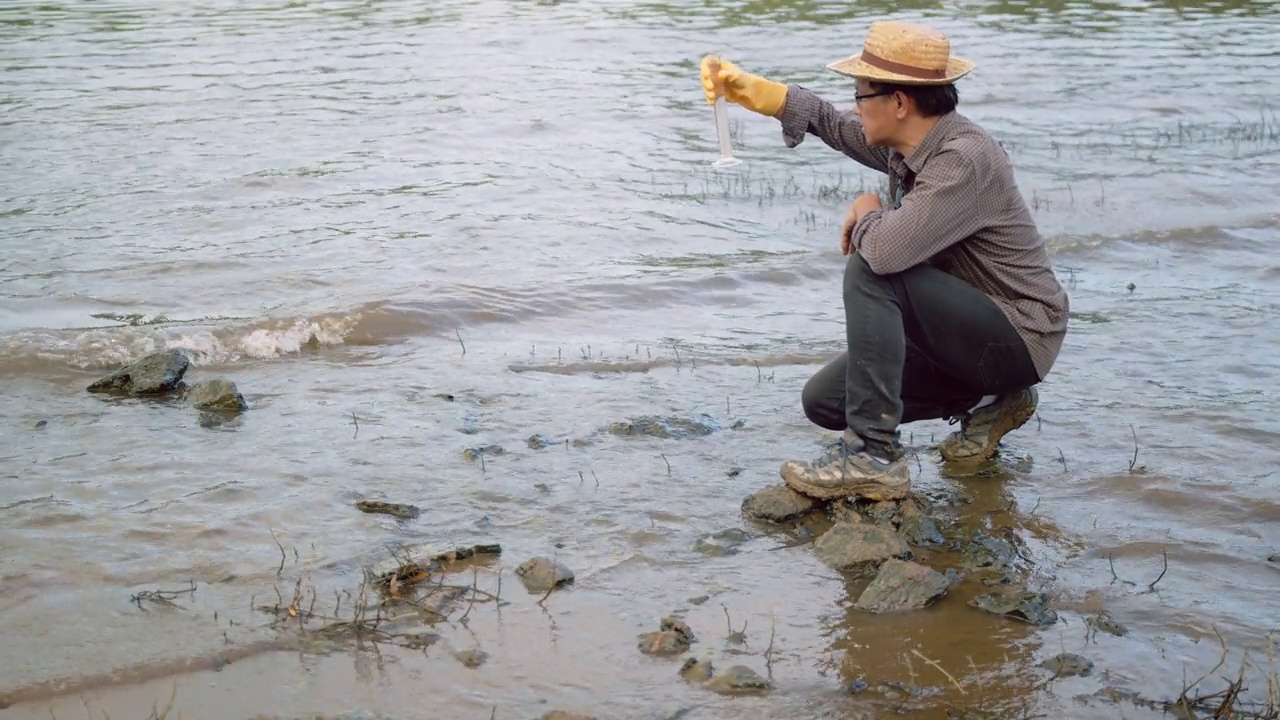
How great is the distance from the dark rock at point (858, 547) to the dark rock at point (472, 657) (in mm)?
1298

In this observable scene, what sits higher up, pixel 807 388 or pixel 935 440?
pixel 807 388

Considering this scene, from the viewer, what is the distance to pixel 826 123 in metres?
5.45

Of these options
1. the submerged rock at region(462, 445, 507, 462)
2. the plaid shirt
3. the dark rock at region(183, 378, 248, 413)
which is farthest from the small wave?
the plaid shirt

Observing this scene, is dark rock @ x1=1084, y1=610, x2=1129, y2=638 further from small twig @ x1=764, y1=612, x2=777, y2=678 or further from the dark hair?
the dark hair

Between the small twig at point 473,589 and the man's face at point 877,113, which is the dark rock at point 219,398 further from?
the man's face at point 877,113

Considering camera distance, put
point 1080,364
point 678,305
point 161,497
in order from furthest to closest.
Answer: point 678,305, point 1080,364, point 161,497

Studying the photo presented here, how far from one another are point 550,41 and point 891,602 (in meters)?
15.4

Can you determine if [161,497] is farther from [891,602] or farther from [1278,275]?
[1278,275]

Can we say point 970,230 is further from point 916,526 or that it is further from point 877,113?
point 916,526

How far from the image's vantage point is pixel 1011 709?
3.79 m

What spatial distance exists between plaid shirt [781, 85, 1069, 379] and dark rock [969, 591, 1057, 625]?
1.05m

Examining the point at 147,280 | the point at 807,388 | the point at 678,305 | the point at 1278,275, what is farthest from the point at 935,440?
the point at 147,280

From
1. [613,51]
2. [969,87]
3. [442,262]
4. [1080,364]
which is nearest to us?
[1080,364]

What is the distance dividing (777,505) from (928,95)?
1558 millimetres
